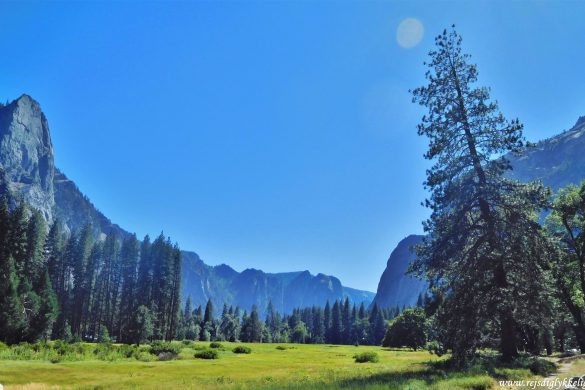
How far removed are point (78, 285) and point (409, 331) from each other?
78850mm

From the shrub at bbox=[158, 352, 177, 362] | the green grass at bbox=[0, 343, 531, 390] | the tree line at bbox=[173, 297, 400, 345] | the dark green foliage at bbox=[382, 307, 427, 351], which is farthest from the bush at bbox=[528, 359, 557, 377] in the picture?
the tree line at bbox=[173, 297, 400, 345]

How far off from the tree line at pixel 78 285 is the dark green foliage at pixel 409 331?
54819 mm

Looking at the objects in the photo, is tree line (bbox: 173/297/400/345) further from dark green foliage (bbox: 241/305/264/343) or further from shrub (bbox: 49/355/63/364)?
shrub (bbox: 49/355/63/364)

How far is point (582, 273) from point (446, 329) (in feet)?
64.9

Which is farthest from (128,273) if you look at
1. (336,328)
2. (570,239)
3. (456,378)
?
(456,378)

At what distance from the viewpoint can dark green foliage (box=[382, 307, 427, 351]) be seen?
89812 millimetres

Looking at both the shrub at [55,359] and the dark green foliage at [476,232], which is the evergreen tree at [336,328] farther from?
the dark green foliage at [476,232]

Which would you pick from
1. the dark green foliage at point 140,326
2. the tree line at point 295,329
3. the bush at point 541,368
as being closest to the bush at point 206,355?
the dark green foliage at point 140,326

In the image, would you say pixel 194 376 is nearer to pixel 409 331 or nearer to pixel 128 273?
pixel 409 331

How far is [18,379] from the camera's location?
31453 millimetres

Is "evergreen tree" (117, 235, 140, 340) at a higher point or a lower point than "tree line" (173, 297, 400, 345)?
higher

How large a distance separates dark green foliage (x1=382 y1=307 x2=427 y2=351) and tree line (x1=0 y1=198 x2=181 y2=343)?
54819 millimetres

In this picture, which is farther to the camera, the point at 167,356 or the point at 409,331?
the point at 409,331

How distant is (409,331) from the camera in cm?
9312
